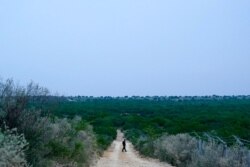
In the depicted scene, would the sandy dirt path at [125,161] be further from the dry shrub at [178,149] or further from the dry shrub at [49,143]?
the dry shrub at [49,143]

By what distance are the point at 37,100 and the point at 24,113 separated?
160 centimetres

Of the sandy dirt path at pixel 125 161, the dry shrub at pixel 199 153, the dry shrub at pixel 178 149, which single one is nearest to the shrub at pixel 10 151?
the dry shrub at pixel 199 153

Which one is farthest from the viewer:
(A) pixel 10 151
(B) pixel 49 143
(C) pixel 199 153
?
(C) pixel 199 153

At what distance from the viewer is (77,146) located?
2386 centimetres

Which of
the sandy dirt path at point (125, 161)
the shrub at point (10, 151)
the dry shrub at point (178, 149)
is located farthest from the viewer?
the dry shrub at point (178, 149)

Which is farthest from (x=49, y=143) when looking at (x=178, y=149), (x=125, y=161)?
(x=125, y=161)

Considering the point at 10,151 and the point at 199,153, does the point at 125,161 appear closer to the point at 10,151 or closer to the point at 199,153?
the point at 199,153

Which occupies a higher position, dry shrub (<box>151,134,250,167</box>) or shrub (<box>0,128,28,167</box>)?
shrub (<box>0,128,28,167</box>)

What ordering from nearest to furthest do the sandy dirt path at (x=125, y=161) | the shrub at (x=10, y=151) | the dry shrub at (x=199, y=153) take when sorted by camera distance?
the shrub at (x=10, y=151), the dry shrub at (x=199, y=153), the sandy dirt path at (x=125, y=161)

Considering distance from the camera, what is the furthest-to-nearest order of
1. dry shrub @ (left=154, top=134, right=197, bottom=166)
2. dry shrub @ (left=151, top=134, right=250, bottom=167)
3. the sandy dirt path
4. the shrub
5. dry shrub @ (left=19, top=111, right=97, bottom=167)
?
dry shrub @ (left=154, top=134, right=197, bottom=166)
the sandy dirt path
dry shrub @ (left=151, top=134, right=250, bottom=167)
dry shrub @ (left=19, top=111, right=97, bottom=167)
the shrub

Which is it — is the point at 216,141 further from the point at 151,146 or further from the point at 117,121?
the point at 117,121

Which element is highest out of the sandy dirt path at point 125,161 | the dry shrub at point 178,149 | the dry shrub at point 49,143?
the dry shrub at point 49,143

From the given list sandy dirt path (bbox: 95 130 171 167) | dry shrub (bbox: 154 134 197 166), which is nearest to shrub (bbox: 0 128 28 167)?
sandy dirt path (bbox: 95 130 171 167)

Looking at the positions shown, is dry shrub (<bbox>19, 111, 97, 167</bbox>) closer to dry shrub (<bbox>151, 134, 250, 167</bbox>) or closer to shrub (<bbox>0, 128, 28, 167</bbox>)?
shrub (<bbox>0, 128, 28, 167</bbox>)
